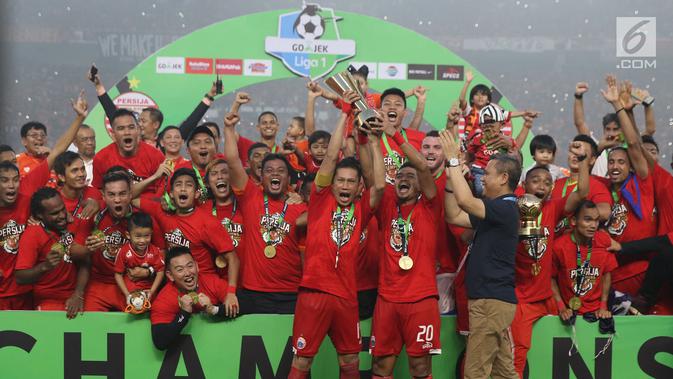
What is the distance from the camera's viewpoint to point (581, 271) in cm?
600

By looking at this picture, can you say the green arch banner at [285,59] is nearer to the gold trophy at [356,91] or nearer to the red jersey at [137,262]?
the red jersey at [137,262]

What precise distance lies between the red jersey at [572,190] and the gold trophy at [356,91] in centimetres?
164

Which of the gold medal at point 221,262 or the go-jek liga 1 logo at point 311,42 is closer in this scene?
the gold medal at point 221,262

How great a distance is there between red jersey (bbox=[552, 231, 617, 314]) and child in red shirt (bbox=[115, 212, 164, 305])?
2737mm

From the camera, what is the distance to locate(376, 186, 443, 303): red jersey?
553cm

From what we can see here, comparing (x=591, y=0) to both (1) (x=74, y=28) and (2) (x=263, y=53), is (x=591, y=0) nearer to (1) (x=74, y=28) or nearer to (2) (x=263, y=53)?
(2) (x=263, y=53)

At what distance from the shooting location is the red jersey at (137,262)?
5.93 metres

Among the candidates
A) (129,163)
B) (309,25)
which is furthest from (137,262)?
(309,25)

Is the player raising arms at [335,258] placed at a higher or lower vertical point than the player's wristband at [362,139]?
lower

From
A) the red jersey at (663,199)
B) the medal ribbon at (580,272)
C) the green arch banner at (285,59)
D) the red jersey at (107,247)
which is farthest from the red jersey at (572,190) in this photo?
the green arch banner at (285,59)

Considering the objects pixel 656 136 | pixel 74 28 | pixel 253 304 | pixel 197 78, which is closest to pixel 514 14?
pixel 656 136

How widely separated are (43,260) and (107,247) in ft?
1.42

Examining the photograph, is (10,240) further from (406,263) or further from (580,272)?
(580,272)

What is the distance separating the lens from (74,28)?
10617mm
